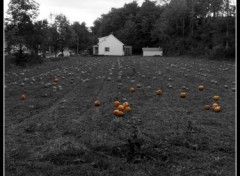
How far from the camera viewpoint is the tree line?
98.5 ft

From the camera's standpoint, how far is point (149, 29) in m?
83.4

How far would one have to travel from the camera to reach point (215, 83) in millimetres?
13680

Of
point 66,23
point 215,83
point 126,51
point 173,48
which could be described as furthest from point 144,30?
point 215,83

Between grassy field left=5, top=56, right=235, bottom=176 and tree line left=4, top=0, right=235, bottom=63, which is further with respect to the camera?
tree line left=4, top=0, right=235, bottom=63

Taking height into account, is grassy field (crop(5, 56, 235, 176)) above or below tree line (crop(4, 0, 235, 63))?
below

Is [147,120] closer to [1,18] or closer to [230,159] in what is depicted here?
[230,159]

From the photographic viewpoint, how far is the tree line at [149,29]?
30016 mm

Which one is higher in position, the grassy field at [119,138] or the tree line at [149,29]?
the tree line at [149,29]

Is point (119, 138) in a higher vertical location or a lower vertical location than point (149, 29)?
lower

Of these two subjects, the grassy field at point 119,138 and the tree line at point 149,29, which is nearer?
the grassy field at point 119,138

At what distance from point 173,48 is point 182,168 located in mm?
62924

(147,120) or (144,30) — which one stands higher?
(144,30)

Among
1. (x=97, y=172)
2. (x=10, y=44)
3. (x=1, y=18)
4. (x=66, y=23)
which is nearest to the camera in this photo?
(x=1, y=18)

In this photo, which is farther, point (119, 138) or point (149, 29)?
point (149, 29)
